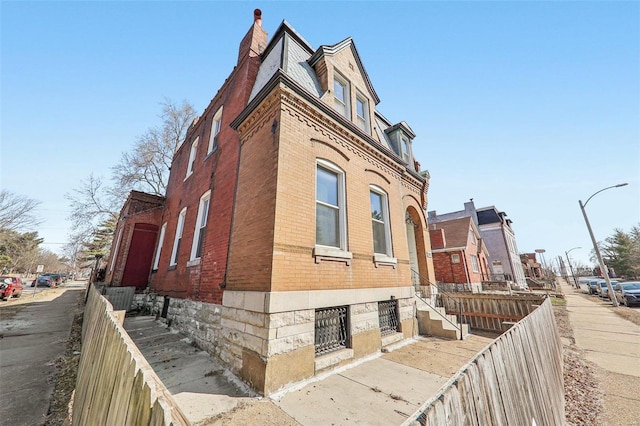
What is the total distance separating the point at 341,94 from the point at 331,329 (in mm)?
7704

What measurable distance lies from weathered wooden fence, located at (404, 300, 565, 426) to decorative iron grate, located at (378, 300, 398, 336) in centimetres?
375

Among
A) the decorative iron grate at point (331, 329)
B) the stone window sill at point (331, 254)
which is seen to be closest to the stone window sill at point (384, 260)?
the stone window sill at point (331, 254)

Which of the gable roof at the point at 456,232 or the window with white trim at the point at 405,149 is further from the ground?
the window with white trim at the point at 405,149

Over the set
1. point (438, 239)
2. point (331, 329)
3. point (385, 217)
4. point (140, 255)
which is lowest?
point (331, 329)

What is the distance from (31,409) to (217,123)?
32.2 feet

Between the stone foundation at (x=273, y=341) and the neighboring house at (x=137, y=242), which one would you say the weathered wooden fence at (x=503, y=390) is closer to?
the stone foundation at (x=273, y=341)

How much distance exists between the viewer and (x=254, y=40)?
29.4ft

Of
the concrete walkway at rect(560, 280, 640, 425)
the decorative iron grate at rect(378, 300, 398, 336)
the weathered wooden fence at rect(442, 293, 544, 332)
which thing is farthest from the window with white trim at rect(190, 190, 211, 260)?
the concrete walkway at rect(560, 280, 640, 425)

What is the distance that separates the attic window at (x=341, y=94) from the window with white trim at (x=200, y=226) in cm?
564

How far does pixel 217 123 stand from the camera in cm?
1061

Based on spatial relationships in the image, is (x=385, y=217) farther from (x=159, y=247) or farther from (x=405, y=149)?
(x=159, y=247)

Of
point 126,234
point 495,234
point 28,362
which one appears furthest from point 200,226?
point 495,234

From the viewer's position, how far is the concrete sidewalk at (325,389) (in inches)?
143

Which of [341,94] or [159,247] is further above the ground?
[341,94]
